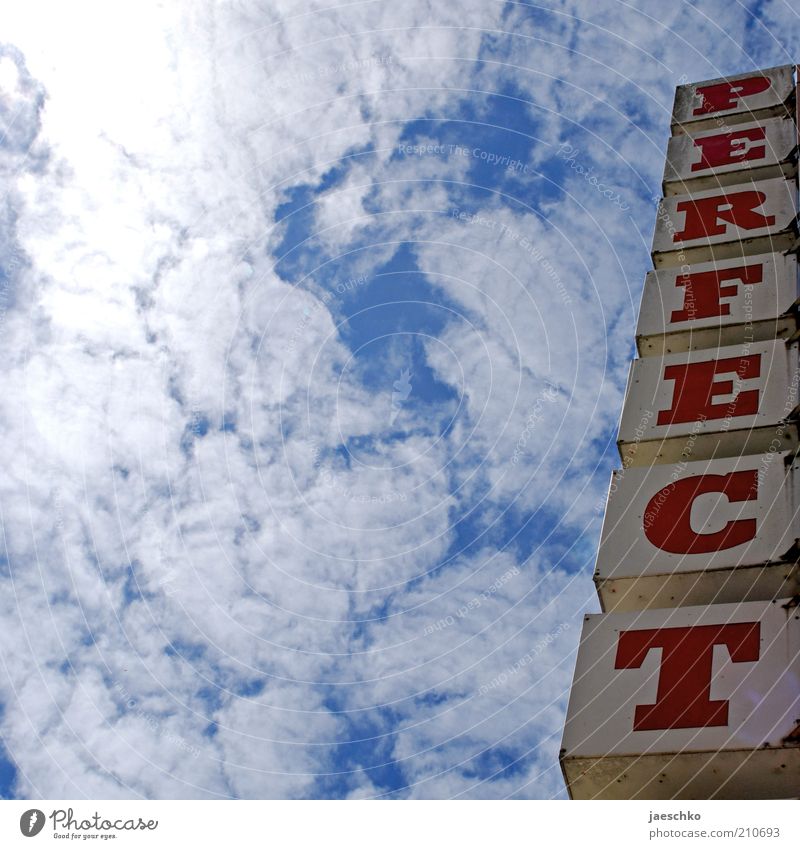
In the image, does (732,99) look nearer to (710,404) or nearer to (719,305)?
(719,305)

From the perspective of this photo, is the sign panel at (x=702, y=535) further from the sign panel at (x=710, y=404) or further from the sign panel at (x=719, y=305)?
the sign panel at (x=719, y=305)

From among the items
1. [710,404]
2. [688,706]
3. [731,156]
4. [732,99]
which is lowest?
[688,706]

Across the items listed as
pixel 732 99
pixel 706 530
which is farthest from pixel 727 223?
pixel 706 530

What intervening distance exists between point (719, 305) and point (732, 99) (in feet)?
34.0

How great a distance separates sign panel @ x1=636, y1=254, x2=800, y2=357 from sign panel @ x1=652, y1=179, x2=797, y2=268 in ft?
2.53

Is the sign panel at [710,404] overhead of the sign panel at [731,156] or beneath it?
beneath

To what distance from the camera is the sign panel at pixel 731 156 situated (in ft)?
82.7

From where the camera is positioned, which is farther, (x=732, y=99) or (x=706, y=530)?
(x=732, y=99)

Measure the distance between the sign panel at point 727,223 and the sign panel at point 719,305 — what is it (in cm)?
77

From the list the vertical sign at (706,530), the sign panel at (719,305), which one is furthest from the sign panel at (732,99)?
the sign panel at (719,305)

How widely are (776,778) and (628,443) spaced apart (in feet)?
24.9

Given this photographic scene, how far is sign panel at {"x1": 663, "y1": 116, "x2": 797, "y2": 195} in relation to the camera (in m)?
25.2

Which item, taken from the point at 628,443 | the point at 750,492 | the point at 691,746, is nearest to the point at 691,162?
the point at 628,443

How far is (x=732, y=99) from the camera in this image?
2866cm
